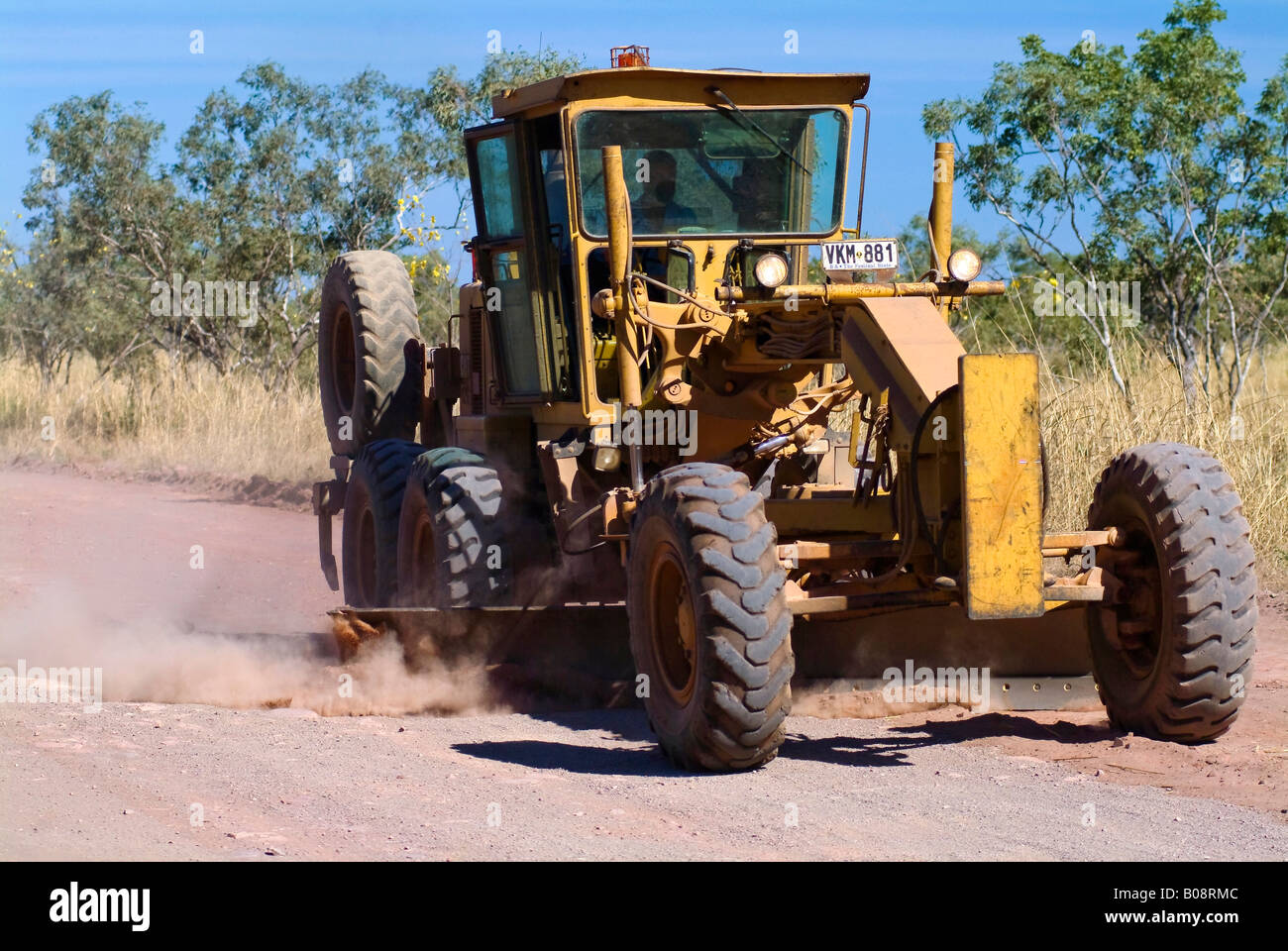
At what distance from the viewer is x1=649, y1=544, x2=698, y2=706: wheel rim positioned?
7004 millimetres

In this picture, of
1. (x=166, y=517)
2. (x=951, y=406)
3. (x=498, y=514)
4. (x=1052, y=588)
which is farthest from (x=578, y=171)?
(x=166, y=517)

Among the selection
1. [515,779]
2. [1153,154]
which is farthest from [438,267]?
[515,779]

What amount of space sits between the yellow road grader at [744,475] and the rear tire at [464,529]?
0.02m

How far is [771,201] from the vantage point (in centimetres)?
888

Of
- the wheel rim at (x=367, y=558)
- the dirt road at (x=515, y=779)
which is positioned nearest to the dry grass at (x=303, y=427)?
the dirt road at (x=515, y=779)

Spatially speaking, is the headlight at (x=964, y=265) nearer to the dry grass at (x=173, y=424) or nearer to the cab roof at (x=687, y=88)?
the cab roof at (x=687, y=88)

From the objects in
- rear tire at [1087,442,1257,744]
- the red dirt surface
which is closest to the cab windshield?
rear tire at [1087,442,1257,744]

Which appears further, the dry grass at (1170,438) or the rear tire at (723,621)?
the dry grass at (1170,438)

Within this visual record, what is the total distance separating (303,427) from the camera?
20.7m

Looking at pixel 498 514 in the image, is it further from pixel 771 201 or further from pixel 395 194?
pixel 395 194

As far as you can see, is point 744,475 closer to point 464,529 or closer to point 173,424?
point 464,529

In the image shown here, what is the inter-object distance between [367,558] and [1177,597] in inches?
230

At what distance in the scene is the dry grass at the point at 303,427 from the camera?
1215cm

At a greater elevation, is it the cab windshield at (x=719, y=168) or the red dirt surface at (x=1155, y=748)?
the cab windshield at (x=719, y=168)
